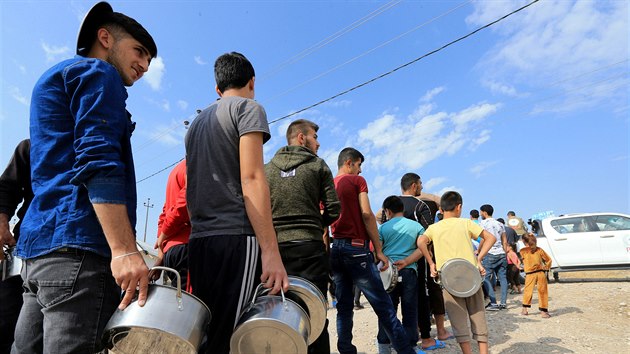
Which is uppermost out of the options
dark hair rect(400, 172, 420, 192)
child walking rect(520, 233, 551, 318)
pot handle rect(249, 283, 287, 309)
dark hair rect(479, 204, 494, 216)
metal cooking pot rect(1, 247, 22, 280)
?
dark hair rect(400, 172, 420, 192)

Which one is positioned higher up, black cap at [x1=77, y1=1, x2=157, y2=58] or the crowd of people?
black cap at [x1=77, y1=1, x2=157, y2=58]

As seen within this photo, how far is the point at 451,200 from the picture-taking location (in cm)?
442

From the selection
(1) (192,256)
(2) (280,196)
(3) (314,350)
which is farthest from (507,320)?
(1) (192,256)

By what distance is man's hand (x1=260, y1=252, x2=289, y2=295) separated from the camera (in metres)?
1.65

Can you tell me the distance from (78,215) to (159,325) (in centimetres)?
46

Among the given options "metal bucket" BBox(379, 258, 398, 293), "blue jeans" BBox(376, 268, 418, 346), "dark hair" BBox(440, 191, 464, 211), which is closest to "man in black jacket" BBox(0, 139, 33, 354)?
"metal bucket" BBox(379, 258, 398, 293)

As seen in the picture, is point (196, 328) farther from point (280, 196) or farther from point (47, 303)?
point (280, 196)

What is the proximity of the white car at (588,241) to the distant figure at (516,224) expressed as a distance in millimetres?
583

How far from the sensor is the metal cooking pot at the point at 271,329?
151 centimetres

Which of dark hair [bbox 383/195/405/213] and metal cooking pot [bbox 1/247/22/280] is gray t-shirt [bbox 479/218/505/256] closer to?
dark hair [bbox 383/195/405/213]

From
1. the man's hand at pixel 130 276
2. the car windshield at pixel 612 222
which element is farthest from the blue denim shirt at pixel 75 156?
the car windshield at pixel 612 222

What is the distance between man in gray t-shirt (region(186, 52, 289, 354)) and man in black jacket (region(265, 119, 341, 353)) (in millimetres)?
1181

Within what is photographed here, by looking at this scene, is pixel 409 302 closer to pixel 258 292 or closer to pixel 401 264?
pixel 401 264

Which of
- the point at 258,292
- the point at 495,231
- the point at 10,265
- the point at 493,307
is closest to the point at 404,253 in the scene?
the point at 258,292
